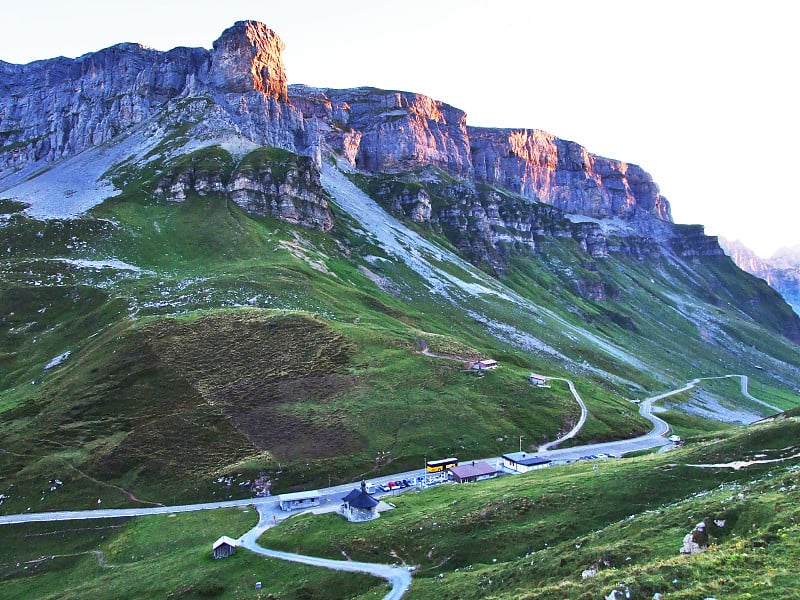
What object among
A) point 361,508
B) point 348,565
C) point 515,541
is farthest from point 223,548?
point 515,541

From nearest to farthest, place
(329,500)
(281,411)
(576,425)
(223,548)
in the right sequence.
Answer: (223,548)
(329,500)
(281,411)
(576,425)

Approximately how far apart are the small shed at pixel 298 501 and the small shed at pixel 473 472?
1913cm

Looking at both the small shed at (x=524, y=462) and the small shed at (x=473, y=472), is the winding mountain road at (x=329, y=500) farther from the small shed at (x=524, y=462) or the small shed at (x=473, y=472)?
the small shed at (x=473, y=472)

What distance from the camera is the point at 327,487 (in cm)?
7125

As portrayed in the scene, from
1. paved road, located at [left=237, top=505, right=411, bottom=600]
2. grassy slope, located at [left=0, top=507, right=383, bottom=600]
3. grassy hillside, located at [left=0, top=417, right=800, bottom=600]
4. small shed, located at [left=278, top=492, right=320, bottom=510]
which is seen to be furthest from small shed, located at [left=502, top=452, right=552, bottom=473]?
grassy slope, located at [left=0, top=507, right=383, bottom=600]

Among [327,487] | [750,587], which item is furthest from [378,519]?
[750,587]

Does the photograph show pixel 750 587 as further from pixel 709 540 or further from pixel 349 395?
pixel 349 395

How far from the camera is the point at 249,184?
7308 inches

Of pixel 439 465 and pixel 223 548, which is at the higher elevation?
pixel 439 465

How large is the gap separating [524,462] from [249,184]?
145707 mm

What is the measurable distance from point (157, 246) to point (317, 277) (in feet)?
159

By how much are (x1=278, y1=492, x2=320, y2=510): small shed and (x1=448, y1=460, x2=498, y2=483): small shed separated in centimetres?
1913

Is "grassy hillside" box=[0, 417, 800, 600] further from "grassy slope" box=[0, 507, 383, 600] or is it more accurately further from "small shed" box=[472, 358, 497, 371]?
"small shed" box=[472, 358, 497, 371]

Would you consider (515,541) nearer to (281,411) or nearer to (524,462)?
(524,462)
